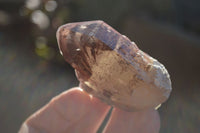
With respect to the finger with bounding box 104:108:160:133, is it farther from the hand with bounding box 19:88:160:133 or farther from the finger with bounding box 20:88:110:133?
the finger with bounding box 20:88:110:133

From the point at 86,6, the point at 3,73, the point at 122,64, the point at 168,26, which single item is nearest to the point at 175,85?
the point at 168,26

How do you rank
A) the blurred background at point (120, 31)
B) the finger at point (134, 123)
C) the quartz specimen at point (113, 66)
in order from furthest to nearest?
the blurred background at point (120, 31)
the finger at point (134, 123)
the quartz specimen at point (113, 66)

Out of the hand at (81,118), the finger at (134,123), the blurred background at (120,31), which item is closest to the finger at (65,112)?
the hand at (81,118)

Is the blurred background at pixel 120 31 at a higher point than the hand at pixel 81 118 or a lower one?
lower

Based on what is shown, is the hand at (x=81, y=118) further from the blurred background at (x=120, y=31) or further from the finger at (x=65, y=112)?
the blurred background at (x=120, y=31)

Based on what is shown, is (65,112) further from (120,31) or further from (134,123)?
(120,31)

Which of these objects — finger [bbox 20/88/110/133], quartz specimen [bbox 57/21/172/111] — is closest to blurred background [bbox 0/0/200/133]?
finger [bbox 20/88/110/133]

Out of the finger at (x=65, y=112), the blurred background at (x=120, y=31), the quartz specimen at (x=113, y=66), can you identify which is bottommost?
the blurred background at (x=120, y=31)

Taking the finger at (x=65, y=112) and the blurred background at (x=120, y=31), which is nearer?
the finger at (x=65, y=112)

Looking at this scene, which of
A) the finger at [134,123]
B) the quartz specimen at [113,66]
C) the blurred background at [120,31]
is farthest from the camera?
the blurred background at [120,31]
